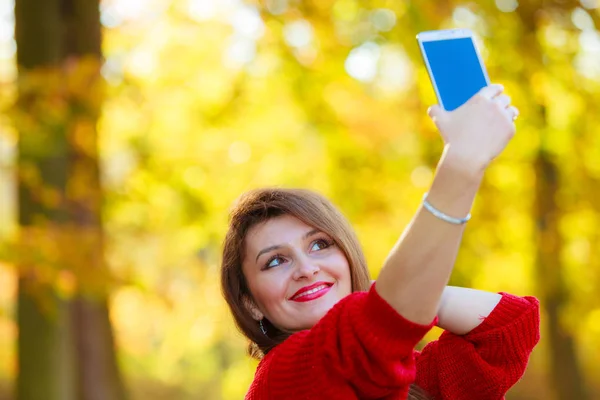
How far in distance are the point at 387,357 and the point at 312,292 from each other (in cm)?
48

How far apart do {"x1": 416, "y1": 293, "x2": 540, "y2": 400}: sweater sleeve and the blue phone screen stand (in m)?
0.65

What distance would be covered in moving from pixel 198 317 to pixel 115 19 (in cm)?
478

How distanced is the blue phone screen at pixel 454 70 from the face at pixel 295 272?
57 centimetres

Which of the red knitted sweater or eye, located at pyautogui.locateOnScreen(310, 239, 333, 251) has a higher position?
eye, located at pyautogui.locateOnScreen(310, 239, 333, 251)

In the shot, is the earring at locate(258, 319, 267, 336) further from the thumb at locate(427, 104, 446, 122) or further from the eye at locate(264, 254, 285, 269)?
the thumb at locate(427, 104, 446, 122)

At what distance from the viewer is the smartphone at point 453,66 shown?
4.87 ft

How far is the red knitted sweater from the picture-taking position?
1.45 metres

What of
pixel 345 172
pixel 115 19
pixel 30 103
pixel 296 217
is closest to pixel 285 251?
pixel 296 217

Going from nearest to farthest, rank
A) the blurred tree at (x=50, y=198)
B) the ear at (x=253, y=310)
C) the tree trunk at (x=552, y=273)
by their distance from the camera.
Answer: the ear at (x=253, y=310) < the blurred tree at (x=50, y=198) < the tree trunk at (x=552, y=273)

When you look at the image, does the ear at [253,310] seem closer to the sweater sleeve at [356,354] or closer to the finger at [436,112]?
the sweater sleeve at [356,354]

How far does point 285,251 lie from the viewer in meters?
1.93

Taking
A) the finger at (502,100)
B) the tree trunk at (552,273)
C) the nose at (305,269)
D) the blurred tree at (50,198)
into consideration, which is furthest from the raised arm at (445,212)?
the tree trunk at (552,273)

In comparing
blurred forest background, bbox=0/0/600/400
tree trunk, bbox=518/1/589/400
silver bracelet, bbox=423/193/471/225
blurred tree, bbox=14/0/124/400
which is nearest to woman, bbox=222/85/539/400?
silver bracelet, bbox=423/193/471/225

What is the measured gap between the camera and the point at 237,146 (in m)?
10.4
